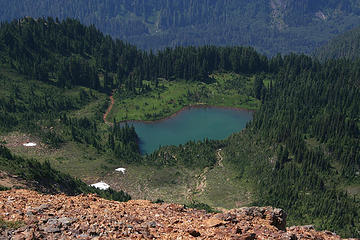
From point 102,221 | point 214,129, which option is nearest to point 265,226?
point 102,221

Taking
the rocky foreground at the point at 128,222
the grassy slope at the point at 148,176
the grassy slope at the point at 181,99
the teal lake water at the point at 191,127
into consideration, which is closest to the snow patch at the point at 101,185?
the grassy slope at the point at 148,176

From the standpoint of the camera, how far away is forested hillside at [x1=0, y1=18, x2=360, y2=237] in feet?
234

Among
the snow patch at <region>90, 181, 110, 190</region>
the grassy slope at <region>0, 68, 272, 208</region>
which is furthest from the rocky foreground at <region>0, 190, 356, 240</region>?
the grassy slope at <region>0, 68, 272, 208</region>

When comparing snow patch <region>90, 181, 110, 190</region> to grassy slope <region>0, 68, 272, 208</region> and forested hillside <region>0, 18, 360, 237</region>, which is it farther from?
forested hillside <region>0, 18, 360, 237</region>

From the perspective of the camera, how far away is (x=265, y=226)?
23.6 meters

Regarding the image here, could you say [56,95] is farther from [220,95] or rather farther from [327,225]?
[327,225]

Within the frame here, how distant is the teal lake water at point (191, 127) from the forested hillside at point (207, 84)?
7.93m

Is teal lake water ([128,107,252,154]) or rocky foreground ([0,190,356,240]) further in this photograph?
teal lake water ([128,107,252,154])

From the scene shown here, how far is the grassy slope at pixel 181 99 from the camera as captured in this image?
141m

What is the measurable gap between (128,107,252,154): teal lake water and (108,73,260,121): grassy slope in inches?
165

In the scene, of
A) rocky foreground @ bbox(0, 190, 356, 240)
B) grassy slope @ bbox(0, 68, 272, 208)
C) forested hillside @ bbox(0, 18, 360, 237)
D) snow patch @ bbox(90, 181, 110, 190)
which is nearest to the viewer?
rocky foreground @ bbox(0, 190, 356, 240)

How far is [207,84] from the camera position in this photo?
165 m

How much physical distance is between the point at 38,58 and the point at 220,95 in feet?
256

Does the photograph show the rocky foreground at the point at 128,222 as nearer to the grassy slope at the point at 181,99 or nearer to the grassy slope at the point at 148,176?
the grassy slope at the point at 148,176
